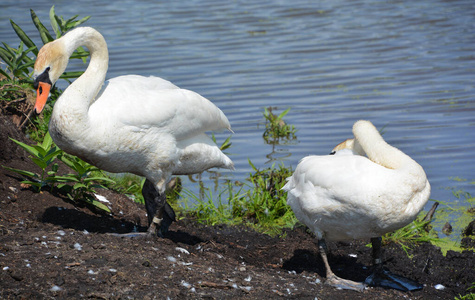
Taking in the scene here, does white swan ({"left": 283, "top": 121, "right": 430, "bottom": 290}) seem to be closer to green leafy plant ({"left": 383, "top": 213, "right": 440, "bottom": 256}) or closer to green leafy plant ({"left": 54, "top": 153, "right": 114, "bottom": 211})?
green leafy plant ({"left": 383, "top": 213, "right": 440, "bottom": 256})

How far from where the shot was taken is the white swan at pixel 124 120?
5262mm

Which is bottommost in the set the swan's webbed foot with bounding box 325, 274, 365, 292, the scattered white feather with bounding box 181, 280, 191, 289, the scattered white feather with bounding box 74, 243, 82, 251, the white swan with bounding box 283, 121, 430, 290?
the swan's webbed foot with bounding box 325, 274, 365, 292

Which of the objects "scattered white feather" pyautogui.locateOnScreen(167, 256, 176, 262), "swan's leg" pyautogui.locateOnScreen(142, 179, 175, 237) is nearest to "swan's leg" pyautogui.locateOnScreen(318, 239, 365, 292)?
"scattered white feather" pyautogui.locateOnScreen(167, 256, 176, 262)

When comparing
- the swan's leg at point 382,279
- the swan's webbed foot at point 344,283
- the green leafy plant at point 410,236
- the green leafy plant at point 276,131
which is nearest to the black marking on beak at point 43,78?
the swan's webbed foot at point 344,283

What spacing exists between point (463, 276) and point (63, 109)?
3438 millimetres

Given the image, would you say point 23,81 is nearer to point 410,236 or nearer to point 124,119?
point 124,119

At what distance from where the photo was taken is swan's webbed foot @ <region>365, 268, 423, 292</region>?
550 cm

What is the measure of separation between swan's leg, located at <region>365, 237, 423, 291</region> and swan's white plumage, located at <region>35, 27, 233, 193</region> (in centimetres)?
169

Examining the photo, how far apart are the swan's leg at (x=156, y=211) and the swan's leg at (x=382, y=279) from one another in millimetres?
1816

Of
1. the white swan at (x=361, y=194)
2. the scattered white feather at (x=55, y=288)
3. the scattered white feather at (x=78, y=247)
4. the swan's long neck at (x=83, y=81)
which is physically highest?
the swan's long neck at (x=83, y=81)

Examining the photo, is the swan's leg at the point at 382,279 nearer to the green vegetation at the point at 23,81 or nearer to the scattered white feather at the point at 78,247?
the scattered white feather at the point at 78,247

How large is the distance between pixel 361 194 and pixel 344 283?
2.78ft

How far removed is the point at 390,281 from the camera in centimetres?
557

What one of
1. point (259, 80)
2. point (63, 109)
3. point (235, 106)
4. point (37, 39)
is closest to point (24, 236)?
point (63, 109)
